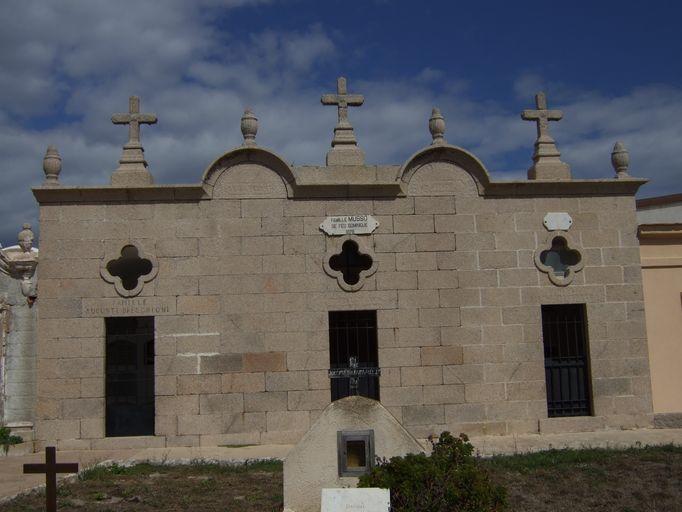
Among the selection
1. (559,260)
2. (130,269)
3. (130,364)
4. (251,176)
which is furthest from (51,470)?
(559,260)

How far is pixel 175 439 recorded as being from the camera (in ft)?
35.4

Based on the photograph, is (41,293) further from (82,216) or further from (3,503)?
(3,503)

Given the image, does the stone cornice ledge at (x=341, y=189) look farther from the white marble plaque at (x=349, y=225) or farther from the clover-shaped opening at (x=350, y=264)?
the clover-shaped opening at (x=350, y=264)

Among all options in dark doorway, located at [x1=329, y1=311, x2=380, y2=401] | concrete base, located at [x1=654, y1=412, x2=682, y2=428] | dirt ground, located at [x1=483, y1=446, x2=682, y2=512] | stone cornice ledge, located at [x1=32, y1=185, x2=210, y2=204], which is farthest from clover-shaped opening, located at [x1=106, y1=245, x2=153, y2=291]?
concrete base, located at [x1=654, y1=412, x2=682, y2=428]

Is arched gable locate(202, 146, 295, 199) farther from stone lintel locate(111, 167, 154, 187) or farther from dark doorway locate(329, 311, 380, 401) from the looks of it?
dark doorway locate(329, 311, 380, 401)

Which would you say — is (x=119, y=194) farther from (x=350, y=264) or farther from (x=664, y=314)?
(x=664, y=314)

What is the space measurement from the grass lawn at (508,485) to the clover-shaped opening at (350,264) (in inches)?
142

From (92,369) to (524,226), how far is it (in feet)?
24.4

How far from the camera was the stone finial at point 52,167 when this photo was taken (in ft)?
37.0

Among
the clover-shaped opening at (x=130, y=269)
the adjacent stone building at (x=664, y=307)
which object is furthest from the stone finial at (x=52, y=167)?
the adjacent stone building at (x=664, y=307)

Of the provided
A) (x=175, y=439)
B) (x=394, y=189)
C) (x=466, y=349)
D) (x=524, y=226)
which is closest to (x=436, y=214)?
(x=394, y=189)

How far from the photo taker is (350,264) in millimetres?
11906

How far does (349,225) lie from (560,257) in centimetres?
378

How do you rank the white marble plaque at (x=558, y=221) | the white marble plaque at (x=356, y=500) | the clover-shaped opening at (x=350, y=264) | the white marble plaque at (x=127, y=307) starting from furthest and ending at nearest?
the white marble plaque at (x=558, y=221) < the clover-shaped opening at (x=350, y=264) < the white marble plaque at (x=127, y=307) < the white marble plaque at (x=356, y=500)
